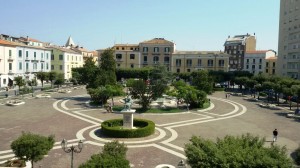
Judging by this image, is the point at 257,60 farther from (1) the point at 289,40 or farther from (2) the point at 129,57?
(2) the point at 129,57

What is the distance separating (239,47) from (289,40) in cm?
4052

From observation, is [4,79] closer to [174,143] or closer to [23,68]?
[23,68]

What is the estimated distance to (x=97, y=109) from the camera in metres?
39.3

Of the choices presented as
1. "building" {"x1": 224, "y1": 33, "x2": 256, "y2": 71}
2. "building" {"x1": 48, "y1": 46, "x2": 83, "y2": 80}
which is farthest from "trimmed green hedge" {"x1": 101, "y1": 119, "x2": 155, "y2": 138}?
"building" {"x1": 224, "y1": 33, "x2": 256, "y2": 71}

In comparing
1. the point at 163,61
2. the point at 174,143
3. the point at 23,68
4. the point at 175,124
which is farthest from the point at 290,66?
the point at 23,68

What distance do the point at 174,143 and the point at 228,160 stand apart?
42.0ft

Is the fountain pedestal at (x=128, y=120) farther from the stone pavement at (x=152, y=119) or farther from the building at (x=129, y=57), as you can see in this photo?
the building at (x=129, y=57)

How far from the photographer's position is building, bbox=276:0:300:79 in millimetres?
68875

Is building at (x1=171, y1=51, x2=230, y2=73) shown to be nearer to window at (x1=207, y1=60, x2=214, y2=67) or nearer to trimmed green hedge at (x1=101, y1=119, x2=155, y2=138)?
window at (x1=207, y1=60, x2=214, y2=67)

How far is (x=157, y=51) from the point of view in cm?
8975

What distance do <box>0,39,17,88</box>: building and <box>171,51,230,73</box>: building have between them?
45738mm

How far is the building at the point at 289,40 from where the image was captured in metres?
68.9

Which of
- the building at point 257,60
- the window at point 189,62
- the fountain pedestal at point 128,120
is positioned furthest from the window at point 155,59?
the fountain pedestal at point 128,120

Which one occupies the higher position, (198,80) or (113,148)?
(198,80)
